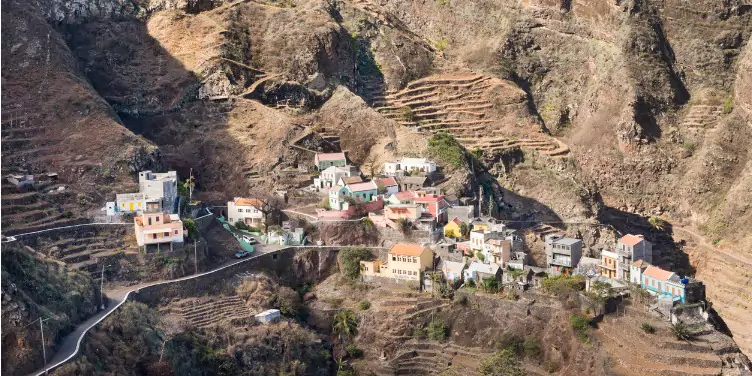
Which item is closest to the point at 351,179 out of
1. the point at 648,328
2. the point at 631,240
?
the point at 631,240

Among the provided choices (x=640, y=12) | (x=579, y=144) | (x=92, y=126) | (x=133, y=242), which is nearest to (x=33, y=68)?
(x=92, y=126)

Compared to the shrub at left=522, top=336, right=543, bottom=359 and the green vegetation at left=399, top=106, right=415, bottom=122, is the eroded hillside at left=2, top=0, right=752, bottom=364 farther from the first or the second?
the shrub at left=522, top=336, right=543, bottom=359

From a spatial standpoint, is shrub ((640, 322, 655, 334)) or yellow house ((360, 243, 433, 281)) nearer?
shrub ((640, 322, 655, 334))

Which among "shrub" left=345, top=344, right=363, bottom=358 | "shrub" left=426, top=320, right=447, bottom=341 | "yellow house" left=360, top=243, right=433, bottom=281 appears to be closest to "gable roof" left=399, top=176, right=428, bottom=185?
"yellow house" left=360, top=243, right=433, bottom=281

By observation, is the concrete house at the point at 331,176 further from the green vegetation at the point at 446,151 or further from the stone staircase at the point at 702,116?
the stone staircase at the point at 702,116

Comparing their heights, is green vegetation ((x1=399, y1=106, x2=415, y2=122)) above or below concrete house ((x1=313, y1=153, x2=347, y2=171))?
above

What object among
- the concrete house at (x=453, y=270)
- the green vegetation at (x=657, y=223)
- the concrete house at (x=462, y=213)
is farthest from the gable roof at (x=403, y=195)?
the green vegetation at (x=657, y=223)
